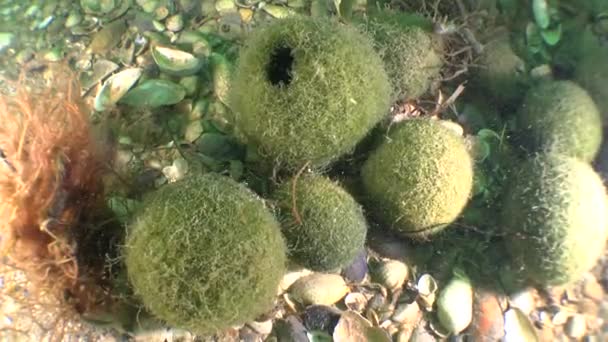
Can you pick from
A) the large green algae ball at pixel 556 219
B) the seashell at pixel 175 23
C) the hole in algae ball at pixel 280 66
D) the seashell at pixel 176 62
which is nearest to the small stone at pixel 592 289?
the large green algae ball at pixel 556 219

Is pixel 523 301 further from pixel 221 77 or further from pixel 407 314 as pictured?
pixel 221 77

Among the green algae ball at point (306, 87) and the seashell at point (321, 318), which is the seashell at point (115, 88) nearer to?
the green algae ball at point (306, 87)

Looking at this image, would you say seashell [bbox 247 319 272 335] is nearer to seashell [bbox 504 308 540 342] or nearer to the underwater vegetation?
the underwater vegetation

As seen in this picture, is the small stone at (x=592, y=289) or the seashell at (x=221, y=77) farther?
the small stone at (x=592, y=289)

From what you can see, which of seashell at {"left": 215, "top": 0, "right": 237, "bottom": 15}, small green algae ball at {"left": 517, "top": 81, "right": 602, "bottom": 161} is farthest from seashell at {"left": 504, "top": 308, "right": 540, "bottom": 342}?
seashell at {"left": 215, "top": 0, "right": 237, "bottom": 15}

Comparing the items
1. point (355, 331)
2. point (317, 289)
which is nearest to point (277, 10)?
point (317, 289)
